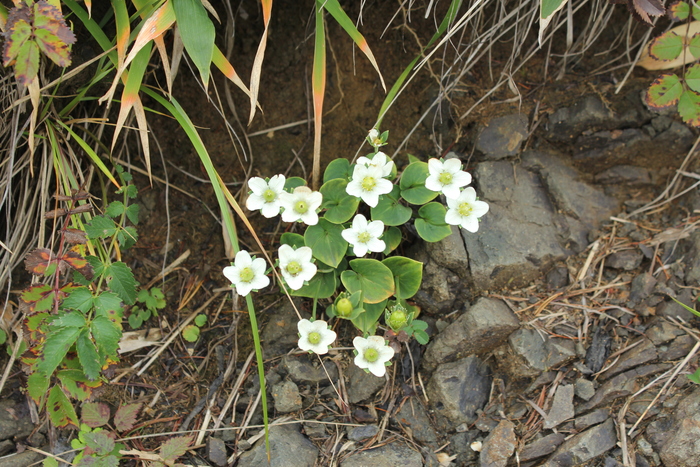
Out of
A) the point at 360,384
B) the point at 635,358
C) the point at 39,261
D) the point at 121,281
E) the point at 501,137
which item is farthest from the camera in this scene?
the point at 501,137

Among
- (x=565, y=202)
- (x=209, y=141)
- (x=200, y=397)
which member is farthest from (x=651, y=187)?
(x=200, y=397)

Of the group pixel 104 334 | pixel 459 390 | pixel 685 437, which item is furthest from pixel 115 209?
pixel 685 437

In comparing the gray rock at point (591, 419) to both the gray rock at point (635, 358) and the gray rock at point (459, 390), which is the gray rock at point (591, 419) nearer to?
the gray rock at point (635, 358)

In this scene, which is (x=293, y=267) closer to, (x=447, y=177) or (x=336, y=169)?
(x=336, y=169)

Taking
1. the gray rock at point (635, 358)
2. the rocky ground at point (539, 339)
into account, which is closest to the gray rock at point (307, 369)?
the rocky ground at point (539, 339)

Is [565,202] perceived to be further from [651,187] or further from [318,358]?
[318,358]

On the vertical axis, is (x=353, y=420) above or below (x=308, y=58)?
below
